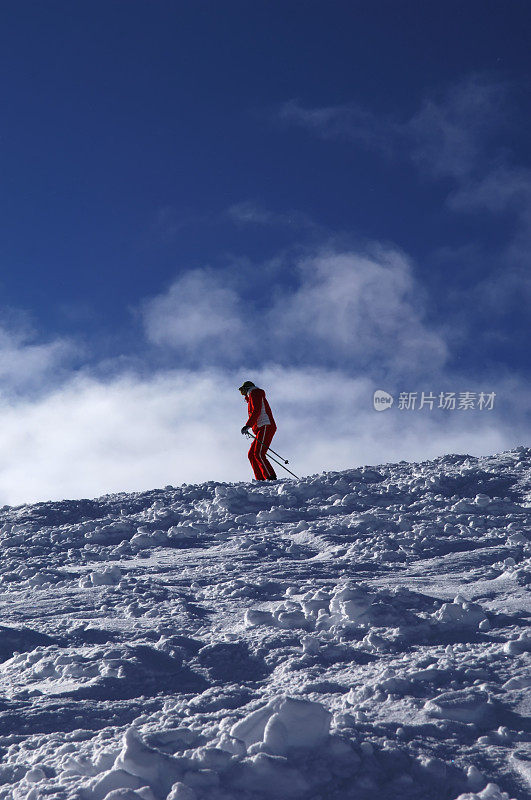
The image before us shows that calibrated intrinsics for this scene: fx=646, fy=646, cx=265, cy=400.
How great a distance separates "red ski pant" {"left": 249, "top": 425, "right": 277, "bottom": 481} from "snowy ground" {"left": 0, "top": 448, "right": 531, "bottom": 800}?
419 cm

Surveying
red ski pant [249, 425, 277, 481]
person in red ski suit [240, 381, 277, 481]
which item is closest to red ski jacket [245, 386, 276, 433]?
person in red ski suit [240, 381, 277, 481]

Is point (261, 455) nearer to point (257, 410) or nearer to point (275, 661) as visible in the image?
point (257, 410)

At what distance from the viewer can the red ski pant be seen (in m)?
12.7

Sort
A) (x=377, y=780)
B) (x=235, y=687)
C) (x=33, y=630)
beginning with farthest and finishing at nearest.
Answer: (x=33, y=630)
(x=235, y=687)
(x=377, y=780)

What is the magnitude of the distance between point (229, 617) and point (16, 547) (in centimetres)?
445

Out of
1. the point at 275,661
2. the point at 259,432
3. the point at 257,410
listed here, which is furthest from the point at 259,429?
the point at 275,661

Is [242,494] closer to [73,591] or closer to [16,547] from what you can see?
[16,547]

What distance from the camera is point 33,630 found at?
4961mm

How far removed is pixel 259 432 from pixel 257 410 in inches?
17.2

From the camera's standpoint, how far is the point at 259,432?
12.7m

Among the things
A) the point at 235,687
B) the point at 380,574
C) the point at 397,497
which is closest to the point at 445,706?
the point at 235,687

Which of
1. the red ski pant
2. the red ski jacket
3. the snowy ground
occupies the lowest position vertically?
the snowy ground

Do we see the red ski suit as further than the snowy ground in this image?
Yes

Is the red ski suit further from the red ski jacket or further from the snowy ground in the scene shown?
the snowy ground
